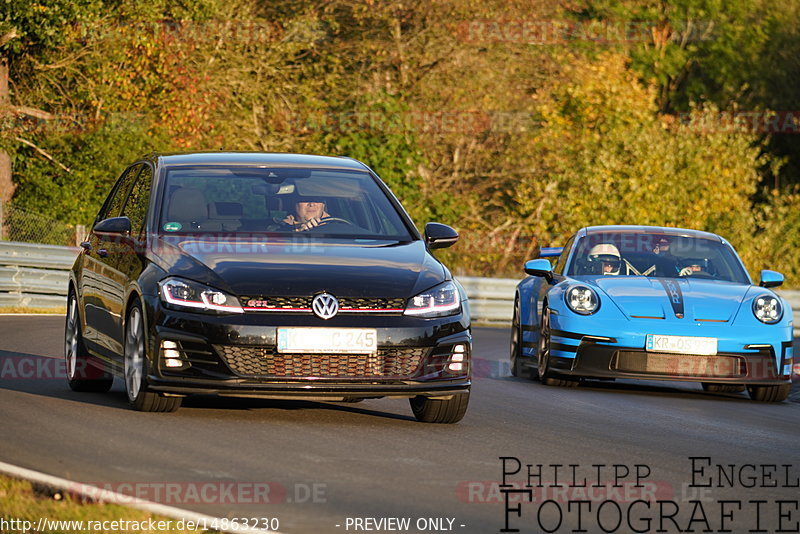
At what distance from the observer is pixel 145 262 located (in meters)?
9.41

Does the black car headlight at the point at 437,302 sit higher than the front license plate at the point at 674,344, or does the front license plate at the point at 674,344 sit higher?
the black car headlight at the point at 437,302

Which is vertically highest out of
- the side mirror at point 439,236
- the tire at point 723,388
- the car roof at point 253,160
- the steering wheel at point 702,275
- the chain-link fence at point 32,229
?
the car roof at point 253,160

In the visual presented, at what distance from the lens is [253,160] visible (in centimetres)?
1054

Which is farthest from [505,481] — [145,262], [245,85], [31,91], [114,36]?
[245,85]

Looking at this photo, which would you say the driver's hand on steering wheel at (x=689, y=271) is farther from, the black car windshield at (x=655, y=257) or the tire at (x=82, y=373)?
the tire at (x=82, y=373)

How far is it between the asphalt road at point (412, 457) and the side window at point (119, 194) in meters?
1.27

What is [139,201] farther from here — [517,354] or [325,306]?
[517,354]

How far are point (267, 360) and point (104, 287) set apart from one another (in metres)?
1.99

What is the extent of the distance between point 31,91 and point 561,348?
20.9m

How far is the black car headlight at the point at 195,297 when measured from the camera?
8805mm

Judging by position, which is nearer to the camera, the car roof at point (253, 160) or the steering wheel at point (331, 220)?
the steering wheel at point (331, 220)

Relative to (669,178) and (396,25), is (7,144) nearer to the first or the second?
(396,25)

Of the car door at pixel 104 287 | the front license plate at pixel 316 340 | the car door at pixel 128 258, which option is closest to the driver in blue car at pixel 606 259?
the car door at pixel 104 287

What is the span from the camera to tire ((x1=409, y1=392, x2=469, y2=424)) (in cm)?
955
